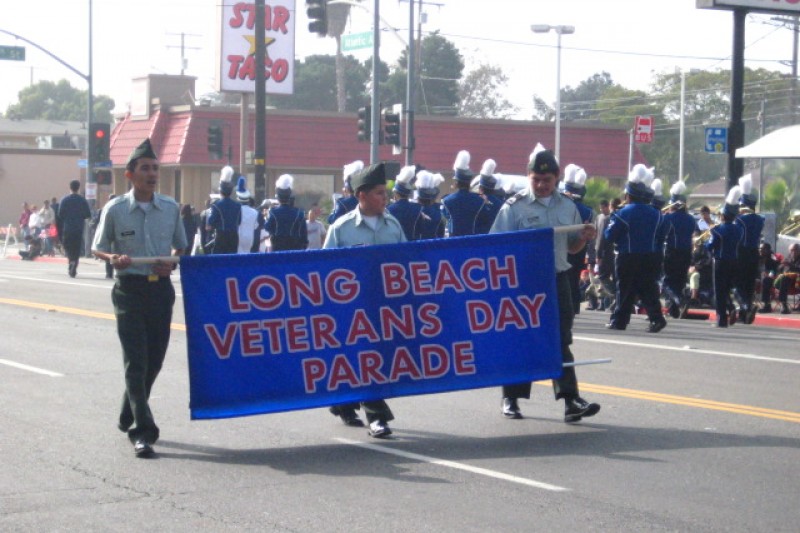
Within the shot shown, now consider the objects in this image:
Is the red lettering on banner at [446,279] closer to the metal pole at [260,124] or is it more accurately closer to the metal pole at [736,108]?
the metal pole at [736,108]

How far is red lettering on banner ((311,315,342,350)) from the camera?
897cm

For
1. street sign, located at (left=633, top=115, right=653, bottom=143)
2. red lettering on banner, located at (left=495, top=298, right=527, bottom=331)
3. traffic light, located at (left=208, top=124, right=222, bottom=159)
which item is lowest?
red lettering on banner, located at (left=495, top=298, right=527, bottom=331)

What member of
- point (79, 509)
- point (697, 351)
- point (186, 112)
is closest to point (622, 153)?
point (186, 112)

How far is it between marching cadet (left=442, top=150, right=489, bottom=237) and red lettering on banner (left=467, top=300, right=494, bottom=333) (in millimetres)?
6335

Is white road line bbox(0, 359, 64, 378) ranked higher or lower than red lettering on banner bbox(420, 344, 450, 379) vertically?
lower

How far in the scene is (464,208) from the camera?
15.8 m

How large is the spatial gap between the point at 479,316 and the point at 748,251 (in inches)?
407

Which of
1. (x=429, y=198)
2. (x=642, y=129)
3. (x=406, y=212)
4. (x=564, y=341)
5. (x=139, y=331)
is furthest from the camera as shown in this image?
(x=642, y=129)

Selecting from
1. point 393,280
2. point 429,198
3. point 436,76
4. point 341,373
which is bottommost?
point 341,373

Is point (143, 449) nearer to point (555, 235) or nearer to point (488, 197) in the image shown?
point (555, 235)

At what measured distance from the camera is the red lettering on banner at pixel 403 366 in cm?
916

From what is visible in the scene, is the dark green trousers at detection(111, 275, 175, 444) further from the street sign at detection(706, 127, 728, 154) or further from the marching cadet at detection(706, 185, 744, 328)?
the street sign at detection(706, 127, 728, 154)

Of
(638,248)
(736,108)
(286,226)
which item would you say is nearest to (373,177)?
(638,248)

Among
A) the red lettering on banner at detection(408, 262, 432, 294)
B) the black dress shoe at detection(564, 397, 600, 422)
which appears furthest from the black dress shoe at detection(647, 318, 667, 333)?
the red lettering on banner at detection(408, 262, 432, 294)
